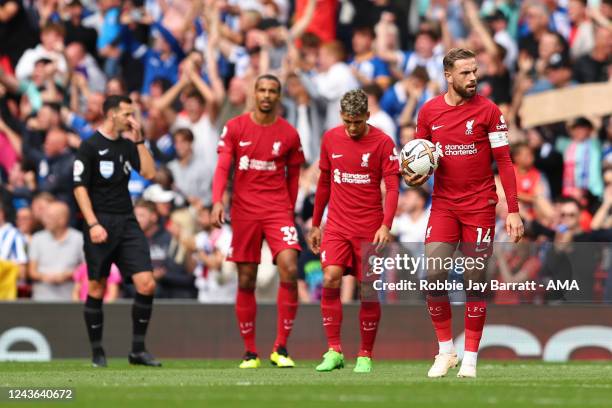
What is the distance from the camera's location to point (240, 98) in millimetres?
20703

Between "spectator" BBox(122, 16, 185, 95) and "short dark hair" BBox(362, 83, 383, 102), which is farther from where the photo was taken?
"spectator" BBox(122, 16, 185, 95)

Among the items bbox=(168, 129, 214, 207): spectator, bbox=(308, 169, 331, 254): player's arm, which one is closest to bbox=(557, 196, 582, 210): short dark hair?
bbox=(168, 129, 214, 207): spectator

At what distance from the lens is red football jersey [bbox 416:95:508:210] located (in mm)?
11898

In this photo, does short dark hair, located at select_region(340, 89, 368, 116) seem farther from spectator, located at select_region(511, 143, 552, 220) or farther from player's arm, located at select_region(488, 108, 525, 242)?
spectator, located at select_region(511, 143, 552, 220)

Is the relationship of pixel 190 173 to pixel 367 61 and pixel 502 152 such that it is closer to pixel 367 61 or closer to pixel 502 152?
pixel 367 61

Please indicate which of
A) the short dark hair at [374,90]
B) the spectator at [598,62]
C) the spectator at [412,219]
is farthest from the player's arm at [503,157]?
the spectator at [598,62]

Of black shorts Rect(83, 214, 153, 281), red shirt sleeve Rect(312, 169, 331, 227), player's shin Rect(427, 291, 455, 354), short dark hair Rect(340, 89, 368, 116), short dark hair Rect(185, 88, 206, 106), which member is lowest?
player's shin Rect(427, 291, 455, 354)

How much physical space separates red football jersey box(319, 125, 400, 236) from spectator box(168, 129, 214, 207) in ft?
22.5

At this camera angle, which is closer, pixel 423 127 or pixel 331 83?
pixel 423 127

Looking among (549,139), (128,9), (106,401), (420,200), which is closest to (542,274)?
(420,200)

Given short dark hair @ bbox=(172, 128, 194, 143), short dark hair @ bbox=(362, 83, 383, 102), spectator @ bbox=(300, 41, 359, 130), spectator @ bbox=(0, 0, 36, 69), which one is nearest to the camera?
short dark hair @ bbox=(362, 83, 383, 102)

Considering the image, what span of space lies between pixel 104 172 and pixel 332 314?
2.70 meters

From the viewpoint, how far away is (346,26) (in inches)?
902

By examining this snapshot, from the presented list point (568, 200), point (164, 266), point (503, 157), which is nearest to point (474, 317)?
point (503, 157)
